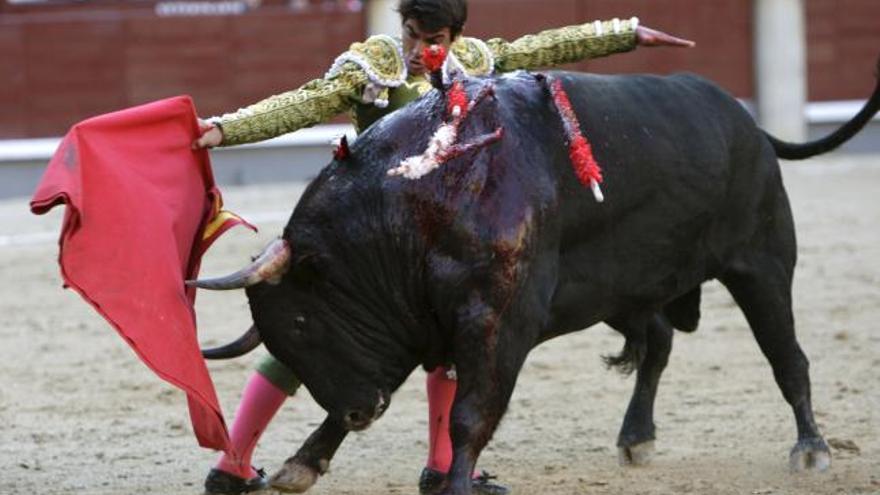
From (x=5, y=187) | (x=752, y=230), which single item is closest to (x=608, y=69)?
(x=5, y=187)

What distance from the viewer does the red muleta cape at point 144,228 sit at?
11.2ft

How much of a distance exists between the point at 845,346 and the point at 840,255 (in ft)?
6.31

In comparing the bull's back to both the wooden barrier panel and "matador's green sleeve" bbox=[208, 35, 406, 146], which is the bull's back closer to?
"matador's green sleeve" bbox=[208, 35, 406, 146]

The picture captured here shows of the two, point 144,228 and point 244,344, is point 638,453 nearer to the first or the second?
point 244,344

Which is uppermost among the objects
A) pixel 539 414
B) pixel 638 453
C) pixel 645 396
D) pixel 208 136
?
pixel 208 136

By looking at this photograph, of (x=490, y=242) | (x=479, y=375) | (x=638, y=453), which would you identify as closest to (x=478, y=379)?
(x=479, y=375)

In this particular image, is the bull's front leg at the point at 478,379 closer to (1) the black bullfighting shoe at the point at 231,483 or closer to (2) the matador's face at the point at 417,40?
(2) the matador's face at the point at 417,40

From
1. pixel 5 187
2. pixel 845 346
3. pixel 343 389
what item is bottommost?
pixel 5 187

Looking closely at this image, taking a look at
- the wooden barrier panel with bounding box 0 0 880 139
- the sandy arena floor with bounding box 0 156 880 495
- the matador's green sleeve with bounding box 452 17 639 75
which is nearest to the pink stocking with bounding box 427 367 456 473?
the sandy arena floor with bounding box 0 156 880 495

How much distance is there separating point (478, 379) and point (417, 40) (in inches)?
28.3

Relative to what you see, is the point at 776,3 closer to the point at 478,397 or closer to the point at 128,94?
the point at 128,94

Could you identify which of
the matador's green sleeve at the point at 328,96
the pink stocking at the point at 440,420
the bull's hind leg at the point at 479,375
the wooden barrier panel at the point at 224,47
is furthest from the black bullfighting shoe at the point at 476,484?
the wooden barrier panel at the point at 224,47

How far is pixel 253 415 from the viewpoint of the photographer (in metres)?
3.85

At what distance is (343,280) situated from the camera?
11.2 ft
